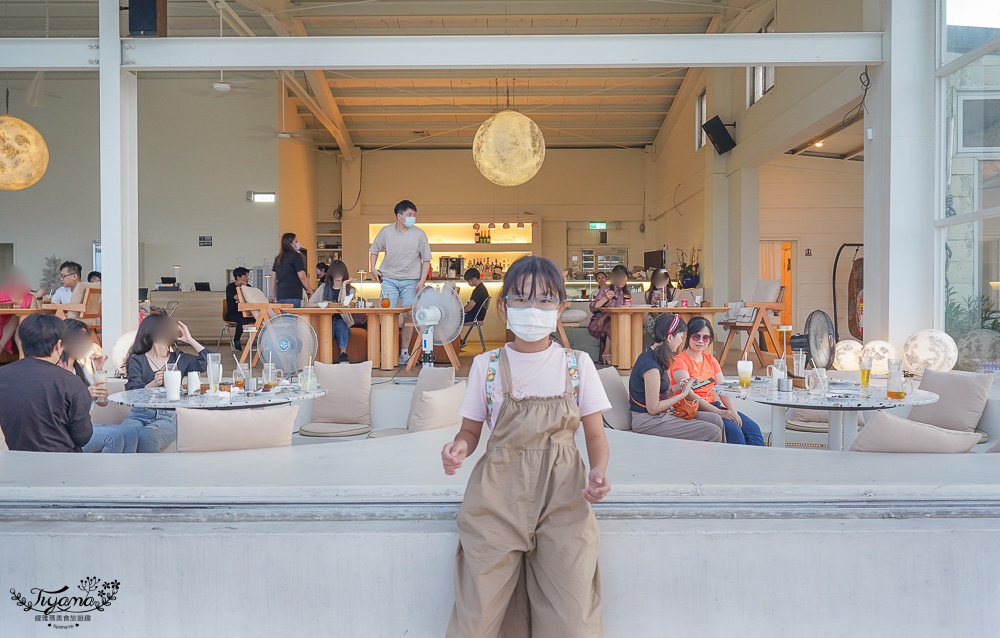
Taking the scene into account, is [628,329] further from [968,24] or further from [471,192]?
[471,192]

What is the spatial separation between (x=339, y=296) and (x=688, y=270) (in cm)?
677

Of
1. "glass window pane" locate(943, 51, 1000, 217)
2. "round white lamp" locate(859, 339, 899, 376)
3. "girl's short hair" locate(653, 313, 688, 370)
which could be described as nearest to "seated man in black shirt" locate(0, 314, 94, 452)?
"girl's short hair" locate(653, 313, 688, 370)

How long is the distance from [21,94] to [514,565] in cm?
1450

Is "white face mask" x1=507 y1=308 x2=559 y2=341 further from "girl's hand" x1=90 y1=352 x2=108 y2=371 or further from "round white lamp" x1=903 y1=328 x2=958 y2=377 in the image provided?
"round white lamp" x1=903 y1=328 x2=958 y2=377

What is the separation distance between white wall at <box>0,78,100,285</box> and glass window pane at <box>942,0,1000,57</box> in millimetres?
12508

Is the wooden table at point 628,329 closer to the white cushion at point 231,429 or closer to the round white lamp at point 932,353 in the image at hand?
the round white lamp at point 932,353

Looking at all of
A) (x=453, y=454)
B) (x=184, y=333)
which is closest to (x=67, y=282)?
(x=184, y=333)

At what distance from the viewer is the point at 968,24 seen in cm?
576

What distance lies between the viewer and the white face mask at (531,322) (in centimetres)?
183

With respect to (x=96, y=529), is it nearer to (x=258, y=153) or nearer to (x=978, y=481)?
(x=978, y=481)

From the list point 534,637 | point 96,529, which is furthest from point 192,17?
point 534,637

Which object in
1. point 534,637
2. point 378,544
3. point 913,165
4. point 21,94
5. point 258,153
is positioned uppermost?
point 21,94

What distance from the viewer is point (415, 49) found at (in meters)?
6.50

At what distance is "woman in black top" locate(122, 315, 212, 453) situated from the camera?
421 cm
